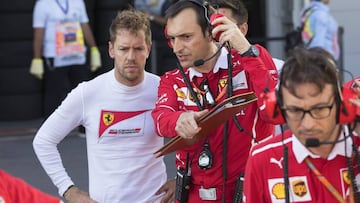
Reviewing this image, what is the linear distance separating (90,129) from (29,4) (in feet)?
24.2

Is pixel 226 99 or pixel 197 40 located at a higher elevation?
pixel 197 40

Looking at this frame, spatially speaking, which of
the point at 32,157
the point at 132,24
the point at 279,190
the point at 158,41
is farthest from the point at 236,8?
the point at 158,41

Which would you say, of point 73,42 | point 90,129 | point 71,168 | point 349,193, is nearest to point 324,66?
→ point 349,193

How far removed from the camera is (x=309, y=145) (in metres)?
3.35

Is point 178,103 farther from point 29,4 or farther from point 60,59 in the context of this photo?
point 29,4

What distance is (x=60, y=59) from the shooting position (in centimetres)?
1115

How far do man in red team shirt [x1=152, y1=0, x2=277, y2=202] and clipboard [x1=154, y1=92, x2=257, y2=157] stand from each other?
141mm

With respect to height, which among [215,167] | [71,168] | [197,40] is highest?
[197,40]

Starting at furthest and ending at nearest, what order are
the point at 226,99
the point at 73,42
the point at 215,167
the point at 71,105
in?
1. the point at 73,42
2. the point at 71,105
3. the point at 215,167
4. the point at 226,99

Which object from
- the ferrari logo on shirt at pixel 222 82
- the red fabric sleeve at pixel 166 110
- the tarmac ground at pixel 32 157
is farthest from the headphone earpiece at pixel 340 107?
the tarmac ground at pixel 32 157

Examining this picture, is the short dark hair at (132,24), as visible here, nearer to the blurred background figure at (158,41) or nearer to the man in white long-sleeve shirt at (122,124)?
the man in white long-sleeve shirt at (122,124)

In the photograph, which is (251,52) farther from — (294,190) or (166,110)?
(294,190)

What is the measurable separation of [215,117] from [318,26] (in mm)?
7898

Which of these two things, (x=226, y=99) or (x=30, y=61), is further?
(x=30, y=61)
